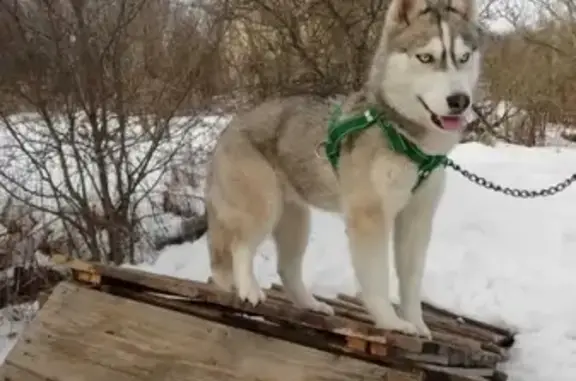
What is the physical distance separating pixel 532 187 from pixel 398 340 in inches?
215

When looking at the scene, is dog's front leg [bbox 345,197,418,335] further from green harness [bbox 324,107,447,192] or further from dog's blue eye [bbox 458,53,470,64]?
dog's blue eye [bbox 458,53,470,64]

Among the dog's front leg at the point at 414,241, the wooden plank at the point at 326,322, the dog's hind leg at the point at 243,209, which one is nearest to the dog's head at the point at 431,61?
the dog's front leg at the point at 414,241

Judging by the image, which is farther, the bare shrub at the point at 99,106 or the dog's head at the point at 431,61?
the bare shrub at the point at 99,106

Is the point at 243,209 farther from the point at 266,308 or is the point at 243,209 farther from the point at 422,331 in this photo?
the point at 422,331

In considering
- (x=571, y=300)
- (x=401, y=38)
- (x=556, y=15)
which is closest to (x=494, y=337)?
(x=571, y=300)

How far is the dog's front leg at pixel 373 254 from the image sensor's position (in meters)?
3.57

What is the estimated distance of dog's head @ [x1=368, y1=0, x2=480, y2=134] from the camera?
10.8ft

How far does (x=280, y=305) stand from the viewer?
12.5ft

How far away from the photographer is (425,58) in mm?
3357

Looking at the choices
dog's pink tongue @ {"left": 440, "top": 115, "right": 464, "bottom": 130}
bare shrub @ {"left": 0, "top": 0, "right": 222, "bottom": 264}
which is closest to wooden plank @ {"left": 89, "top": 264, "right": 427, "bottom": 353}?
dog's pink tongue @ {"left": 440, "top": 115, "right": 464, "bottom": 130}

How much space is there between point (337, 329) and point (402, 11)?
1.26 m

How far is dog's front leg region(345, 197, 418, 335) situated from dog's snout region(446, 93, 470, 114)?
1.72 ft

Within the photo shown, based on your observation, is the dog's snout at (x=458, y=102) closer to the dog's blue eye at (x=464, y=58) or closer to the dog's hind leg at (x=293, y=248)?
the dog's blue eye at (x=464, y=58)

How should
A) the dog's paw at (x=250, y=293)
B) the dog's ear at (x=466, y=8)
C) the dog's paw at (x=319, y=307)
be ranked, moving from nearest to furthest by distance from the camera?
the dog's ear at (x=466, y=8)
the dog's paw at (x=250, y=293)
the dog's paw at (x=319, y=307)
